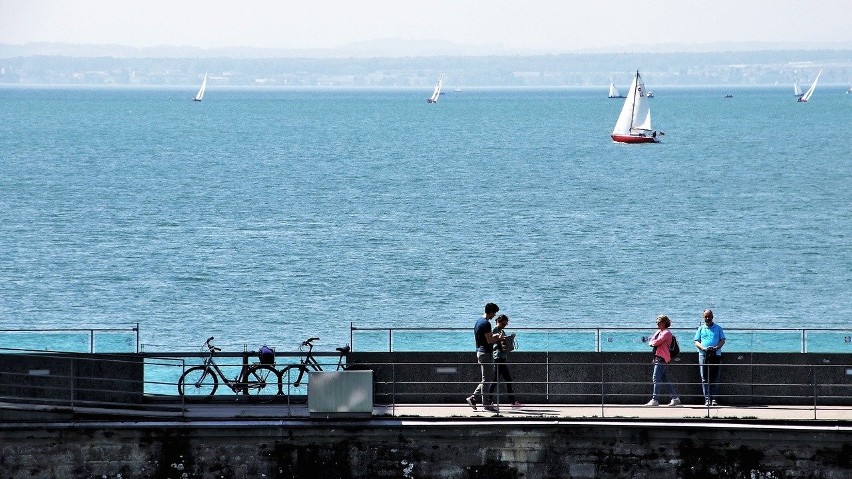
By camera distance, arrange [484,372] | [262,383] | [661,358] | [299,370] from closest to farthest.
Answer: [484,372] < [661,358] < [262,383] < [299,370]

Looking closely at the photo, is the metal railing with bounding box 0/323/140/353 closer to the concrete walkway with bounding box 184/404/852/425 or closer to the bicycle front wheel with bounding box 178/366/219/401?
the bicycle front wheel with bounding box 178/366/219/401

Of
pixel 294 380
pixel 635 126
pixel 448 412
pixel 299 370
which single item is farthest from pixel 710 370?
pixel 635 126

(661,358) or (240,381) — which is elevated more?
(661,358)

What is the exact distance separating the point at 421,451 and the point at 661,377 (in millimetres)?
3760

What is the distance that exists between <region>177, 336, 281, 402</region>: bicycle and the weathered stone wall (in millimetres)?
1953

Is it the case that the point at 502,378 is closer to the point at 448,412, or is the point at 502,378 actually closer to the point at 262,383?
the point at 448,412

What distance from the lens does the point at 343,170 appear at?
110562 millimetres

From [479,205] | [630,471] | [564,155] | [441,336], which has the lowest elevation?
[630,471]

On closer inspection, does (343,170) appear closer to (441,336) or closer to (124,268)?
(124,268)

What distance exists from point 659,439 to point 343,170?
306 feet

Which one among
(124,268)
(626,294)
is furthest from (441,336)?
(124,268)

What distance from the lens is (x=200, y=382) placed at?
806 inches

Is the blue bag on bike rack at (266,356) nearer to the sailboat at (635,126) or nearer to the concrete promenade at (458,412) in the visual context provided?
the concrete promenade at (458,412)

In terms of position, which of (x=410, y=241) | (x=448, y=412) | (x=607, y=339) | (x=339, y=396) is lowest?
(x=448, y=412)
